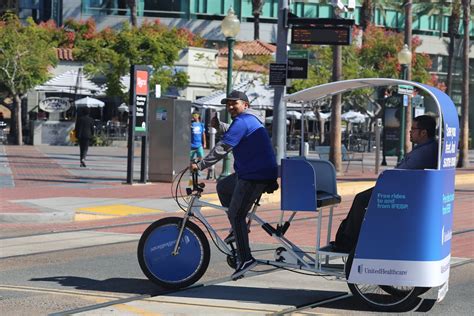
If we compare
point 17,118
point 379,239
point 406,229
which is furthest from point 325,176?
point 17,118

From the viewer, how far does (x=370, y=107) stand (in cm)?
5784

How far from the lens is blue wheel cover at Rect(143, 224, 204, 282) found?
9.30 meters

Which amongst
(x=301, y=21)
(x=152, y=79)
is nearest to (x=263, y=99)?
(x=152, y=79)

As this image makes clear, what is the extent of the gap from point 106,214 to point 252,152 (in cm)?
802

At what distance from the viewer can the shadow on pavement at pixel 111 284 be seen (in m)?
9.48

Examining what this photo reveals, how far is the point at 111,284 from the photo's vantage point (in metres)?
9.86

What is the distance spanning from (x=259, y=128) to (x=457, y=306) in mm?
2527

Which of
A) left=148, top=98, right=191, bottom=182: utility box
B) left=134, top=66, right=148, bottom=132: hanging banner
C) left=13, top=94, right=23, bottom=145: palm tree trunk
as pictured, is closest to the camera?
left=134, top=66, right=148, bottom=132: hanging banner

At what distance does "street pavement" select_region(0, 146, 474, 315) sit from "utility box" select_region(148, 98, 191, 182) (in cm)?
50

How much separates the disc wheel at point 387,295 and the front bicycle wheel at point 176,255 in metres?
1.54

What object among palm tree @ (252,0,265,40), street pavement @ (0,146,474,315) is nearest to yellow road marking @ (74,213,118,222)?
street pavement @ (0,146,474,315)

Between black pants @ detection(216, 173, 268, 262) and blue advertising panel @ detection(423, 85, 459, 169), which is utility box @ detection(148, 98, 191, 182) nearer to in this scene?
black pants @ detection(216, 173, 268, 262)

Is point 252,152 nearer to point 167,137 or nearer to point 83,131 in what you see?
point 167,137

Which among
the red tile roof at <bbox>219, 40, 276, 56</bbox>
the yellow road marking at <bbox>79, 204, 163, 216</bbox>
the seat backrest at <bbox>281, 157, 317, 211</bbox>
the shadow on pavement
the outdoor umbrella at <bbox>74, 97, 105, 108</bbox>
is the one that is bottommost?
the shadow on pavement
